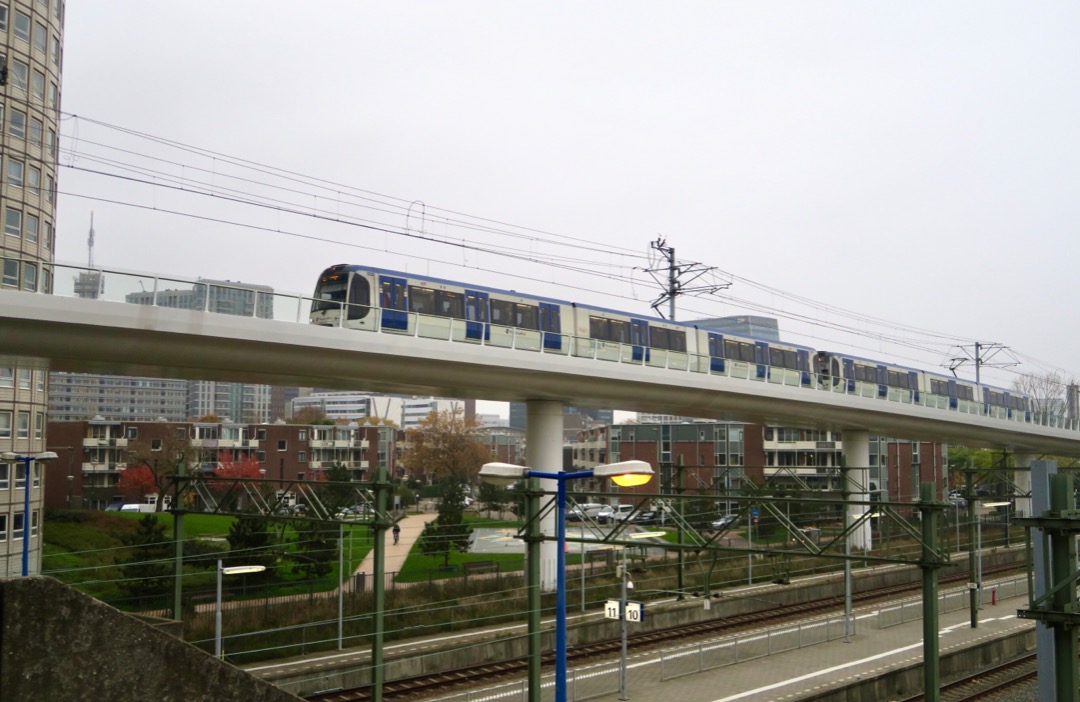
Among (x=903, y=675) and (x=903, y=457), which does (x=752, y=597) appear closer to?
(x=903, y=675)

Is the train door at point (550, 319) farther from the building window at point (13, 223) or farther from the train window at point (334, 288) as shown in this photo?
the building window at point (13, 223)

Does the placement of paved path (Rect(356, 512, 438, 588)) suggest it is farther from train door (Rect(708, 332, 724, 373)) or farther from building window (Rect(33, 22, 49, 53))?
building window (Rect(33, 22, 49, 53))

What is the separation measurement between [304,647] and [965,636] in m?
16.9

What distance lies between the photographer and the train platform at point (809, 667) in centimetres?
1753

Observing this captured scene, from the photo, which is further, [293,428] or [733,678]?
[293,428]

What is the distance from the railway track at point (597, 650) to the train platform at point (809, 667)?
140 cm

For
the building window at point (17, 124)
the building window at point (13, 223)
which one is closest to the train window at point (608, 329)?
the building window at point (13, 223)

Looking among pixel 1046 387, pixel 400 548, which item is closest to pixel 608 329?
pixel 400 548

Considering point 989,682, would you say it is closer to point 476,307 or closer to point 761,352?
point 476,307

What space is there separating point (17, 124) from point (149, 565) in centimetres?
1699

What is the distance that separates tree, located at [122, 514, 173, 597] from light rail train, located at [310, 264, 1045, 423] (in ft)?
30.1

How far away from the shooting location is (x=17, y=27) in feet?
99.5

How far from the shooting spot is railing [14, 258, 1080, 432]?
16.0 meters

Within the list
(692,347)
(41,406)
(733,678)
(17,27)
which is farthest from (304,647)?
(17,27)
